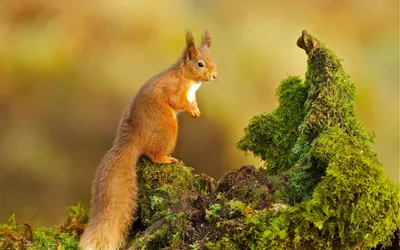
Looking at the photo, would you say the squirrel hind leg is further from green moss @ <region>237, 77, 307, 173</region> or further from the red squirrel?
green moss @ <region>237, 77, 307, 173</region>

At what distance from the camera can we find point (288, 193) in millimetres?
2598

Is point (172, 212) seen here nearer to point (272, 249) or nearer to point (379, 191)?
point (272, 249)

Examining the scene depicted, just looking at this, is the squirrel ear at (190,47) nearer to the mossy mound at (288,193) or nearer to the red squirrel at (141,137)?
the red squirrel at (141,137)

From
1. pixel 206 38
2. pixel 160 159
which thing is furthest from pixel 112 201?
pixel 206 38

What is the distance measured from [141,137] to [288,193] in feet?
2.21

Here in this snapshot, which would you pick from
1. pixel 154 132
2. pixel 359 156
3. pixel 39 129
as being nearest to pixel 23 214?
pixel 39 129

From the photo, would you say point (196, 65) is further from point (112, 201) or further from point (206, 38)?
point (112, 201)

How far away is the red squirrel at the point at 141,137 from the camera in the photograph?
8.54 ft

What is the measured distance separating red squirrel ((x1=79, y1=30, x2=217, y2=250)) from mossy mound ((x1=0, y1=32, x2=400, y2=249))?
8cm

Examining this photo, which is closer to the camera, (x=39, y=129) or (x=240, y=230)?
(x=240, y=230)

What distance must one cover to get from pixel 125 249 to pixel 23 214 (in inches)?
68.9

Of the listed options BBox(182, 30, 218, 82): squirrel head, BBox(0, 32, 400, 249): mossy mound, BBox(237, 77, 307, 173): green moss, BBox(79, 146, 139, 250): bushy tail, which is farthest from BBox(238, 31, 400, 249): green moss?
BBox(79, 146, 139, 250): bushy tail

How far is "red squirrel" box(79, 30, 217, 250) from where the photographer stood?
102 inches

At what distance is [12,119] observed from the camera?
13.5 feet
